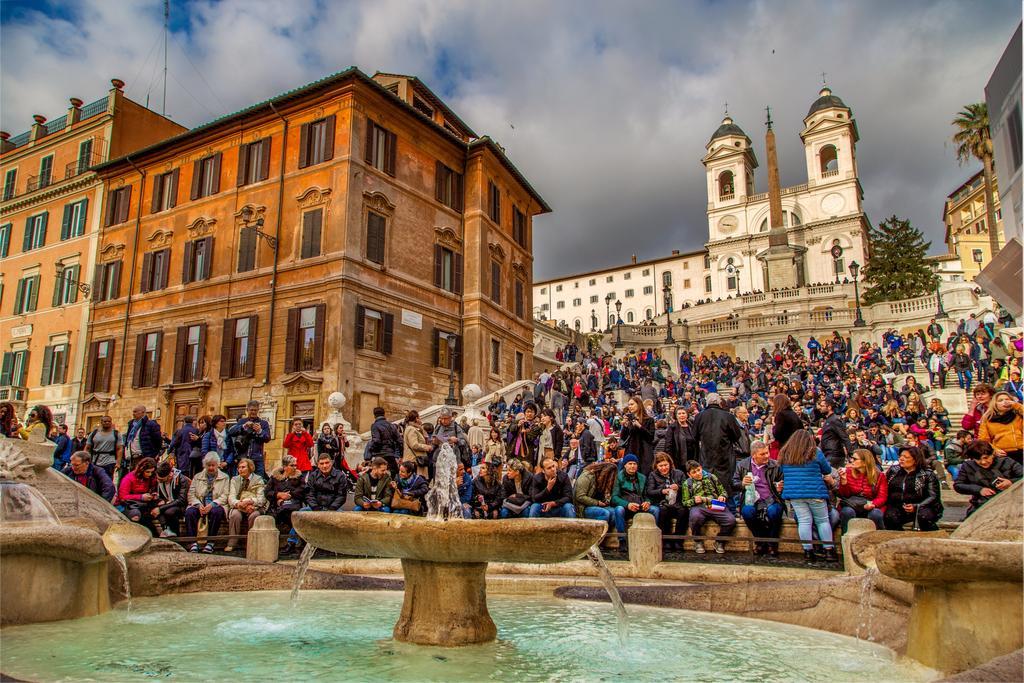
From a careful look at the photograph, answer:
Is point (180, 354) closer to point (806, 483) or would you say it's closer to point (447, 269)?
point (447, 269)

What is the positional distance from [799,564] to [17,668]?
655cm

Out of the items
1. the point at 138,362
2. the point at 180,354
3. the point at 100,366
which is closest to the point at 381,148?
the point at 180,354

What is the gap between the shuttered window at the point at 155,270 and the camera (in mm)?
26953

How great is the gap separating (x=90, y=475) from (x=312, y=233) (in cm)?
1483

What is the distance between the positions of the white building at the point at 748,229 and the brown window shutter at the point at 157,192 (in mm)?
49774

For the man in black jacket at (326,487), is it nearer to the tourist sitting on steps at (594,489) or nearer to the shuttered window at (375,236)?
the tourist sitting on steps at (594,489)

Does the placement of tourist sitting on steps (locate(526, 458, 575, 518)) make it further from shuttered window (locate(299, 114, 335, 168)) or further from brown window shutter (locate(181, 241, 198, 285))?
brown window shutter (locate(181, 241, 198, 285))

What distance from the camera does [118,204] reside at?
29391 mm

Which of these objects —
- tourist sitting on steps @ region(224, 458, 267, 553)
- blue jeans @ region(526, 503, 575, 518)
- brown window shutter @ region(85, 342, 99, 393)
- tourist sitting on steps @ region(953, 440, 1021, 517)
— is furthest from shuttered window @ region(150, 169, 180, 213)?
tourist sitting on steps @ region(953, 440, 1021, 517)

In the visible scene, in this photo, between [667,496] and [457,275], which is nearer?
[667,496]

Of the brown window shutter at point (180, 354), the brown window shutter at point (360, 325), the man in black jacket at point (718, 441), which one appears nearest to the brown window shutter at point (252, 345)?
the brown window shutter at point (180, 354)

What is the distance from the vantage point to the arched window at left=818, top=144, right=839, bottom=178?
8012 centimetres

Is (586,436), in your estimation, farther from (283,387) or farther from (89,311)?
(89,311)

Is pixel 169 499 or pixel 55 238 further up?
pixel 55 238
